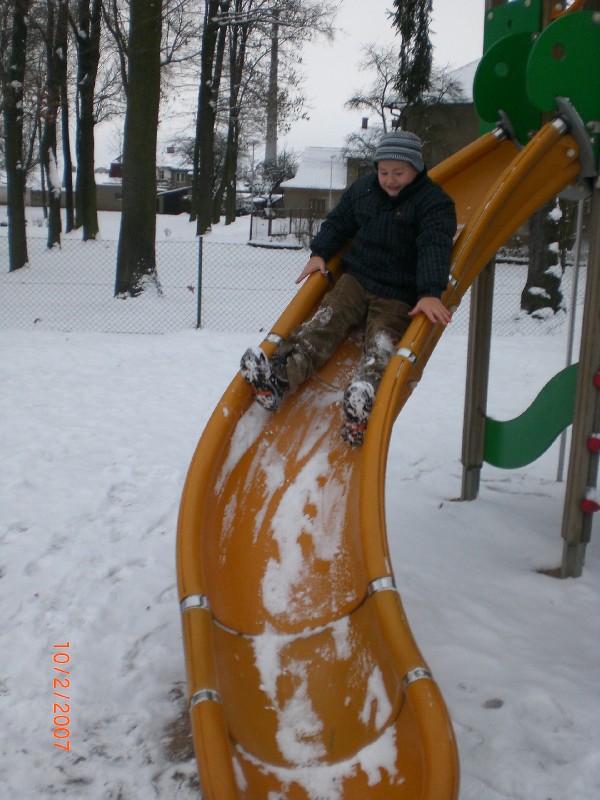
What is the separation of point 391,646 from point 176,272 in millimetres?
15160

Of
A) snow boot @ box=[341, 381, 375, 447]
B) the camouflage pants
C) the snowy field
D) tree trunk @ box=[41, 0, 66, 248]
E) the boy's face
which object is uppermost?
tree trunk @ box=[41, 0, 66, 248]

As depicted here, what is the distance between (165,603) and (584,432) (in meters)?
2.11

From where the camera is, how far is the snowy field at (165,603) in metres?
2.39

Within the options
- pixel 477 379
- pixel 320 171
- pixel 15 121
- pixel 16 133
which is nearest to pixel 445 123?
pixel 16 133

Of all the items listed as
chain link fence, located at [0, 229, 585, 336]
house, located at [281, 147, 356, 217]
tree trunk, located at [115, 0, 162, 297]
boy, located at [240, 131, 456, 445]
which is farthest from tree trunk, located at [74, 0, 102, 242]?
house, located at [281, 147, 356, 217]

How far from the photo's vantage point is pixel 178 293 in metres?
12.9

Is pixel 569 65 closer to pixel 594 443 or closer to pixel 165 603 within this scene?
pixel 594 443

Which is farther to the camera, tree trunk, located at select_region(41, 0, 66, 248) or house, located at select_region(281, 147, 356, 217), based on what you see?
house, located at select_region(281, 147, 356, 217)

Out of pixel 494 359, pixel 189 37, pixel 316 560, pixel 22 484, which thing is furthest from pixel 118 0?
pixel 316 560

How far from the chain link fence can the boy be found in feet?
9.16

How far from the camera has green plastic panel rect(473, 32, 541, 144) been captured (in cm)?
421

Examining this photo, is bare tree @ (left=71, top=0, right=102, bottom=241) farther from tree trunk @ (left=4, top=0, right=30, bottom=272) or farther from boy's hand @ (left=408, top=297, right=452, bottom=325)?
boy's hand @ (left=408, top=297, right=452, bottom=325)

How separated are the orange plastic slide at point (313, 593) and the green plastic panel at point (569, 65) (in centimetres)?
19

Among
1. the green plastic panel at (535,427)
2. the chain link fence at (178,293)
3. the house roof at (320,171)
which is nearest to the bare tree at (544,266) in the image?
the chain link fence at (178,293)
